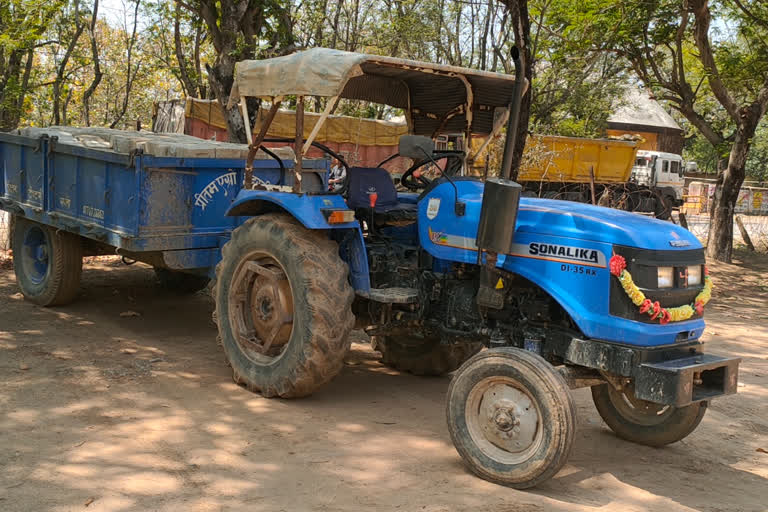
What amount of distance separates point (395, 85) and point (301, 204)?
149cm

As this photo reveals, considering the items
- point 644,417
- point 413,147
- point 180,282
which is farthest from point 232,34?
point 644,417

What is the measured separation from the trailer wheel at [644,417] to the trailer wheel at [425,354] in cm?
140

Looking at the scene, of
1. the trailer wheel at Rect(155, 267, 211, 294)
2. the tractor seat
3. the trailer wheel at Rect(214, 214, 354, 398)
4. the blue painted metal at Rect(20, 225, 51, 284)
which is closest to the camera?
the trailer wheel at Rect(214, 214, 354, 398)

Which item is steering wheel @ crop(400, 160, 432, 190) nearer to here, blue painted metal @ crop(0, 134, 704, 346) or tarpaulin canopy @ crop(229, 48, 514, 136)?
blue painted metal @ crop(0, 134, 704, 346)

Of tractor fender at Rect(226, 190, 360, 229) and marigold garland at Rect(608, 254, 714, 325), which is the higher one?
tractor fender at Rect(226, 190, 360, 229)

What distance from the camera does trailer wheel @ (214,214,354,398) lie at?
5.55 m

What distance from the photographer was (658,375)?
438 cm

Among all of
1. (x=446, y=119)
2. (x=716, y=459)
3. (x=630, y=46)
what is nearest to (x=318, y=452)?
(x=716, y=459)

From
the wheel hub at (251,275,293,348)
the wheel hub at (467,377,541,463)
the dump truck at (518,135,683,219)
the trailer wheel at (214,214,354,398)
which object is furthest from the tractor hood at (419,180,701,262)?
the dump truck at (518,135,683,219)

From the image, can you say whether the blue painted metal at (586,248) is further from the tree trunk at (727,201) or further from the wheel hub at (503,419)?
the tree trunk at (727,201)

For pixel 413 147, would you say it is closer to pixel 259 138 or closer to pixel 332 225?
pixel 332 225

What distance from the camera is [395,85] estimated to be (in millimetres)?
6586

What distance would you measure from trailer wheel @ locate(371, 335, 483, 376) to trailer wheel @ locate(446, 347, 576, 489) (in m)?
1.95

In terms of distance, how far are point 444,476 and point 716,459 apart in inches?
77.6
